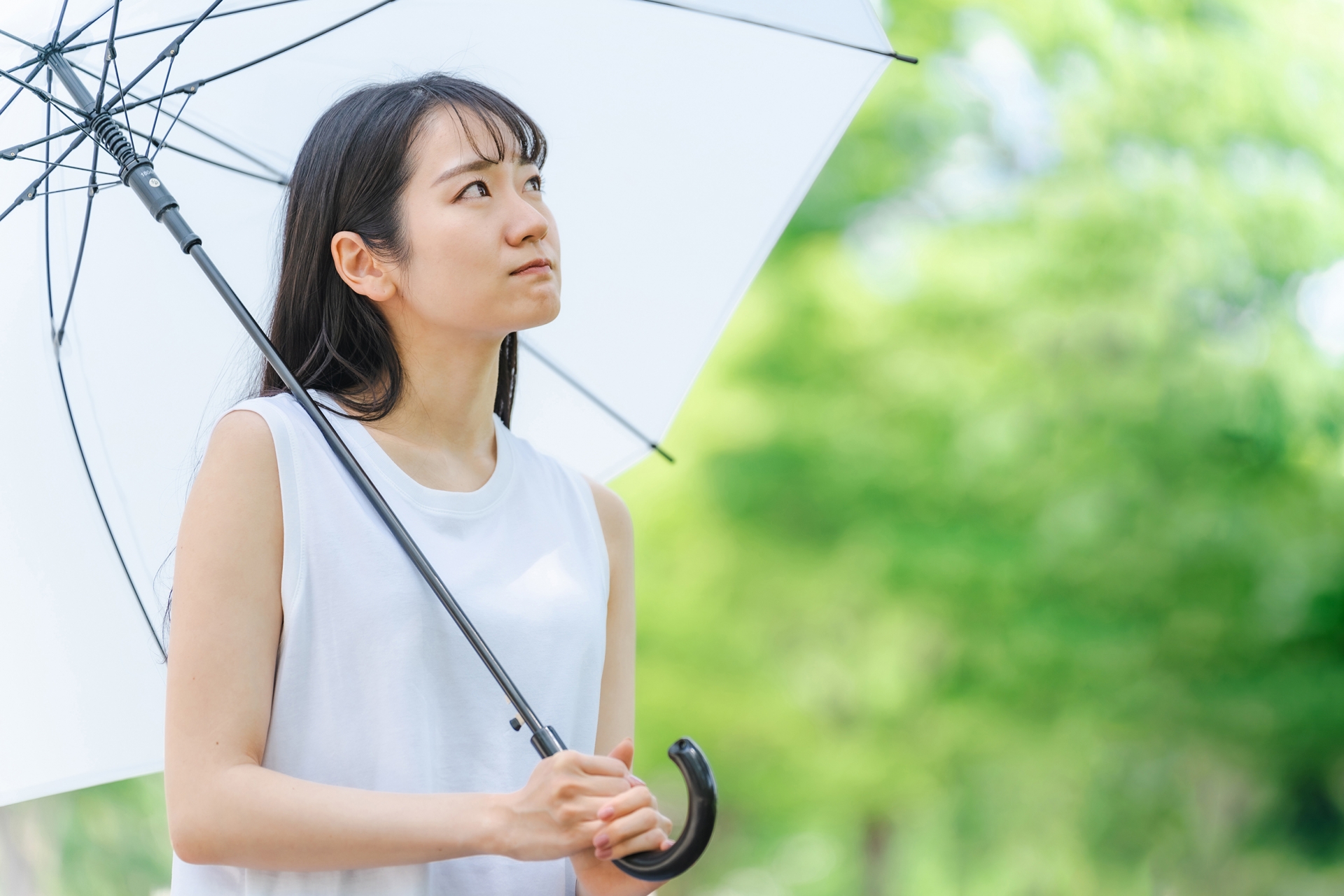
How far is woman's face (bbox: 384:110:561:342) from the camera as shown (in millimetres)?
1412

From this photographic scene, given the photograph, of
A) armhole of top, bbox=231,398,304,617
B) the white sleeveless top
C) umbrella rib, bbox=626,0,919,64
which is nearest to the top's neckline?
the white sleeveless top

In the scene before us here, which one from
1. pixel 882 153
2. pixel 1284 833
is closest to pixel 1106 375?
pixel 882 153

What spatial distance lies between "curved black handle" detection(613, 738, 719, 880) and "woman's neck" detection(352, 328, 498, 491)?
47 cm

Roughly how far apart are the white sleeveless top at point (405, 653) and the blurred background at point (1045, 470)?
193 inches

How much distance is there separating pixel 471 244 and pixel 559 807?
605 mm

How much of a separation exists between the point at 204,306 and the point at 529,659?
0.68m

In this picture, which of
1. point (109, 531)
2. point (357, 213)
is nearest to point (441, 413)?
point (357, 213)

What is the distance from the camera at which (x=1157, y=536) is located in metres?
6.06

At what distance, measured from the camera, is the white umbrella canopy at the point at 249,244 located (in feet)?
5.36

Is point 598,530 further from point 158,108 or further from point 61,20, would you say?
point 61,20

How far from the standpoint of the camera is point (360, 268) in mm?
1482

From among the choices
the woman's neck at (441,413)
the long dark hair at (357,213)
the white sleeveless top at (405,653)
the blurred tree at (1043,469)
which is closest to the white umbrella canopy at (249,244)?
the long dark hair at (357,213)

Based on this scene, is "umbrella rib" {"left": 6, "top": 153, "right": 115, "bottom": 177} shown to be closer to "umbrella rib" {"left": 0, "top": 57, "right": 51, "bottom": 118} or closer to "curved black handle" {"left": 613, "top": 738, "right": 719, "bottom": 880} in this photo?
"umbrella rib" {"left": 0, "top": 57, "right": 51, "bottom": 118}

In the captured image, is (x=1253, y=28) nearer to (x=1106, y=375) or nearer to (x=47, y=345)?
(x=1106, y=375)
